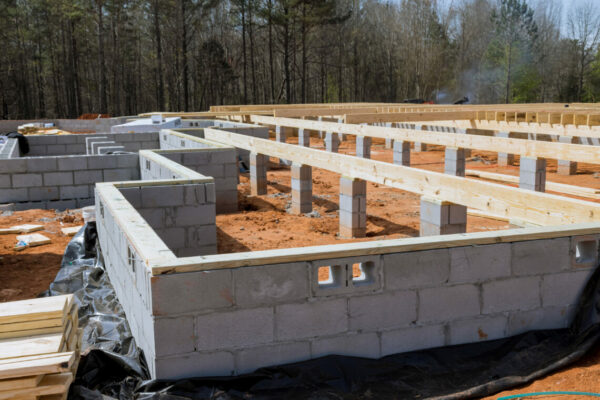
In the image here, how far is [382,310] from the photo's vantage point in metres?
4.13

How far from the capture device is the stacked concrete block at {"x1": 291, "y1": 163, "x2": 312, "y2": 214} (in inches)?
420

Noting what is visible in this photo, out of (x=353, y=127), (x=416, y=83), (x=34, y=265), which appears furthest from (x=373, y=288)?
(x=416, y=83)

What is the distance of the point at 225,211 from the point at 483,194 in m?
5.82

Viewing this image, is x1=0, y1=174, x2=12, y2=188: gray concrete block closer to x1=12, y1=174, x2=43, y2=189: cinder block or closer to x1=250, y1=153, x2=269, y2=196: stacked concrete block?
x1=12, y1=174, x2=43, y2=189: cinder block

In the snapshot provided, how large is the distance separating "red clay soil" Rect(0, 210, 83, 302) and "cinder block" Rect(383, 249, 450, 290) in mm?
4059

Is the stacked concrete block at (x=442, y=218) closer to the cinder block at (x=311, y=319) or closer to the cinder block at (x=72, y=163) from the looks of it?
the cinder block at (x=311, y=319)

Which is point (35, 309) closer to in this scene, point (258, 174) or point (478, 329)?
point (478, 329)

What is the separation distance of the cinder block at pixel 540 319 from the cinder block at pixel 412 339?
24.8 inches

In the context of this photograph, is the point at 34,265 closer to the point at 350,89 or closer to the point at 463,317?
the point at 463,317

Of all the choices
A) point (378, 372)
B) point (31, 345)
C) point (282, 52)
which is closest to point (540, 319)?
point (378, 372)

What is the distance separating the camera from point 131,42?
169 ft

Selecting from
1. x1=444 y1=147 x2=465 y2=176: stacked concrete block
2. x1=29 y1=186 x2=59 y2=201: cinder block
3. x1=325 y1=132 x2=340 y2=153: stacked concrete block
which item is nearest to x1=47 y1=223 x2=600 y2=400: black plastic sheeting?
x1=29 y1=186 x2=59 y2=201: cinder block

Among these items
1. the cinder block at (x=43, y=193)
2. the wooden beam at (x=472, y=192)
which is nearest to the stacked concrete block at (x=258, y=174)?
the wooden beam at (x=472, y=192)

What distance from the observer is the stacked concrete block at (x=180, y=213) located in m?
7.25
